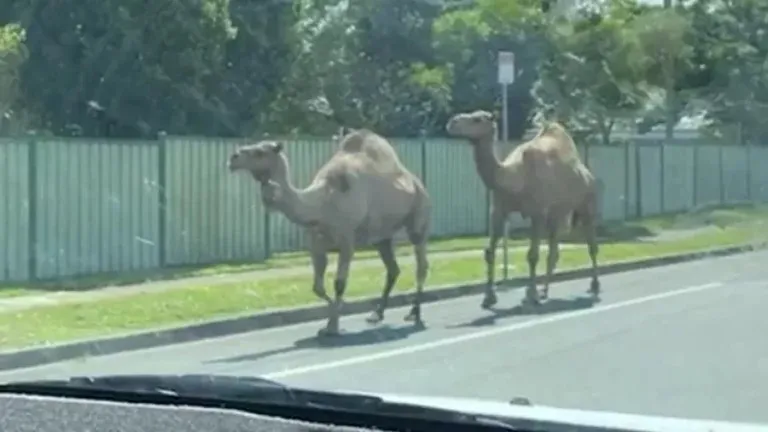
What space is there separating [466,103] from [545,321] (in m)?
18.2

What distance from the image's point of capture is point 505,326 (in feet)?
57.5

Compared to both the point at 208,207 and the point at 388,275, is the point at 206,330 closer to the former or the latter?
the point at 388,275

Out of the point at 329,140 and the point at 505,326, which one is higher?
the point at 329,140

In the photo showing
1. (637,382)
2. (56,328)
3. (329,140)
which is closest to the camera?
(637,382)

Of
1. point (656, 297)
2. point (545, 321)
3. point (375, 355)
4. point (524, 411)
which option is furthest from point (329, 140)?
point (524, 411)

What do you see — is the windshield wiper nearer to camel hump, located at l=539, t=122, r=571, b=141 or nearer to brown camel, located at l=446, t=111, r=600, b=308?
brown camel, located at l=446, t=111, r=600, b=308

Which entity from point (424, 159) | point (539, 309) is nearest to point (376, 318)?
point (539, 309)

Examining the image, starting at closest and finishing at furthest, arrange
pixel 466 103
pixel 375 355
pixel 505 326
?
1. pixel 375 355
2. pixel 505 326
3. pixel 466 103

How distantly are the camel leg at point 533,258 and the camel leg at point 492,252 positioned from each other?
0.38m

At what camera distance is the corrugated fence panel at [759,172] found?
4853 cm

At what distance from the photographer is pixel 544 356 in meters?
14.4

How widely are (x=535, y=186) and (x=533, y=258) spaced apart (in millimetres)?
1068

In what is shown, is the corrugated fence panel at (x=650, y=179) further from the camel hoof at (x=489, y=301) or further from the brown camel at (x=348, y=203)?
the brown camel at (x=348, y=203)

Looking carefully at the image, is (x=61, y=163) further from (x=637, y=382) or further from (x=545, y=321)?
(x=637, y=382)
